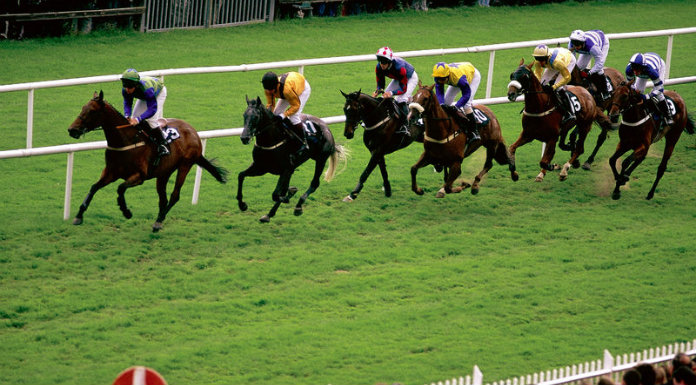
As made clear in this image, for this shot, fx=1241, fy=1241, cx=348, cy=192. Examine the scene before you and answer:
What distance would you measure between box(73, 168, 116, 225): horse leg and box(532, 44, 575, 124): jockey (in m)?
5.69

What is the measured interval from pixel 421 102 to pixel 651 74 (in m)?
3.17

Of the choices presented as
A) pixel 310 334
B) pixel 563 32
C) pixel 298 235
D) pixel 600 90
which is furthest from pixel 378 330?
pixel 563 32

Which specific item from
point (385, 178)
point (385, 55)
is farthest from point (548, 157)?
point (385, 55)

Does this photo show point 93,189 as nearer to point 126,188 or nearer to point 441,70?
point 126,188

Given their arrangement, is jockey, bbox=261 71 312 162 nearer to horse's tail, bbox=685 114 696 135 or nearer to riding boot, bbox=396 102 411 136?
riding boot, bbox=396 102 411 136

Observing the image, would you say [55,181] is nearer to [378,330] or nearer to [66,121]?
[66,121]

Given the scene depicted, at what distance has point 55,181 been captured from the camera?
51.3ft

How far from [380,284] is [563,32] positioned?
11.7 metres

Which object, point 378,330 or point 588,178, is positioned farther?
point 588,178

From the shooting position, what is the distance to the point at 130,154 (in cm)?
1352

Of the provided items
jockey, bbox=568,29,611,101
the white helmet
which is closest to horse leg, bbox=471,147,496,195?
the white helmet

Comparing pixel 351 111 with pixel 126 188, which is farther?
pixel 351 111

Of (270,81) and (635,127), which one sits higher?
(270,81)

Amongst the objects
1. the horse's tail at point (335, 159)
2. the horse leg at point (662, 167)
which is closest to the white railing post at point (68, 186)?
the horse's tail at point (335, 159)
